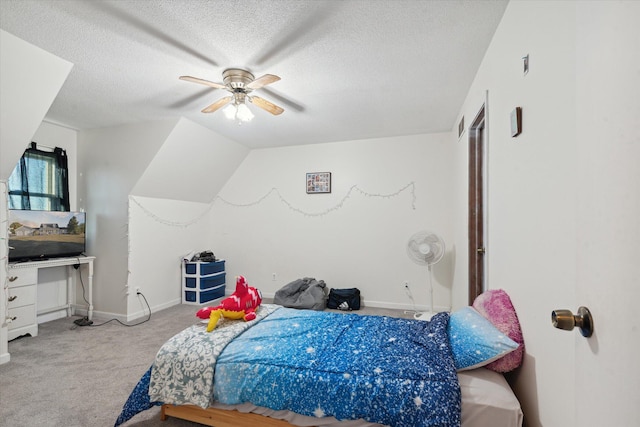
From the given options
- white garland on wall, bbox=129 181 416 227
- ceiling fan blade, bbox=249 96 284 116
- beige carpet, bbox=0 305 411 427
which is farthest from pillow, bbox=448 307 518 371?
white garland on wall, bbox=129 181 416 227

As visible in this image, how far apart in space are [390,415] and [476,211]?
1924mm

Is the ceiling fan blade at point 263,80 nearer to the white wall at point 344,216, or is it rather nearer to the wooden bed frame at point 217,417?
the wooden bed frame at point 217,417

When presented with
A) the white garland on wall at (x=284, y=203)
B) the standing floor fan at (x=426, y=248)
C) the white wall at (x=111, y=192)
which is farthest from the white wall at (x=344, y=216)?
the white wall at (x=111, y=192)

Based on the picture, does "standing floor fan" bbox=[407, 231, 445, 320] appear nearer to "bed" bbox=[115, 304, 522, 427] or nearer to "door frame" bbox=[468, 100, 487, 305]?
"door frame" bbox=[468, 100, 487, 305]

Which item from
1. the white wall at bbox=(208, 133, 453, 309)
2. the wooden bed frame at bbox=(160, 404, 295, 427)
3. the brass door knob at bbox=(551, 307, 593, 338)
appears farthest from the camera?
the white wall at bbox=(208, 133, 453, 309)

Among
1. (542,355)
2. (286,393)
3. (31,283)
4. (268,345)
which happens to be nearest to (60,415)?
(268,345)

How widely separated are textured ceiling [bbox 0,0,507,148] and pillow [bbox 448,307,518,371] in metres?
1.81

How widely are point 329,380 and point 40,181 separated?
Result: 418 centimetres

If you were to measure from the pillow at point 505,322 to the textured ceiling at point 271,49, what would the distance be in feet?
5.51

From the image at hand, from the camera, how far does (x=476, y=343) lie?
5.14 feet

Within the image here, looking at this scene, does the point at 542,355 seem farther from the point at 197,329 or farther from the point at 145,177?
the point at 145,177

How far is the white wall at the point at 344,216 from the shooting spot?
4.10 metres

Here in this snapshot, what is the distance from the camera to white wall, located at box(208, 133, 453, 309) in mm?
4102

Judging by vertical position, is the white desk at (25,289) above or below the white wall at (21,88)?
below
